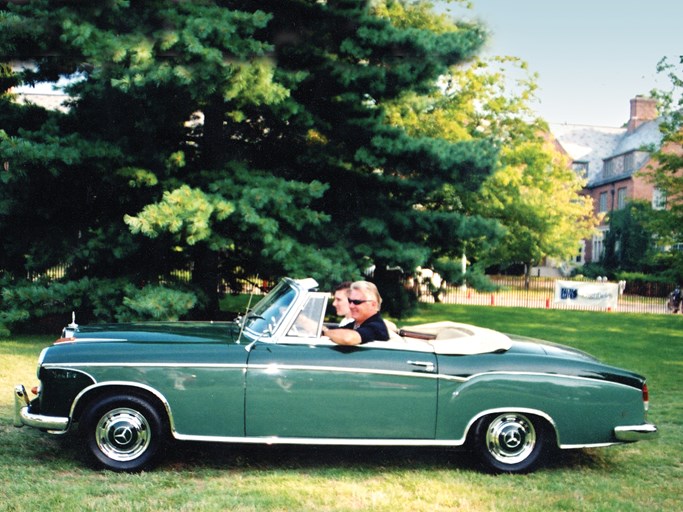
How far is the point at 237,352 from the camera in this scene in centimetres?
A: 554

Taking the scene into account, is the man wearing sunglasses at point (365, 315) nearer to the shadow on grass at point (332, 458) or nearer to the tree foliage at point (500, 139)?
the shadow on grass at point (332, 458)

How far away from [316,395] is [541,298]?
96.7 feet

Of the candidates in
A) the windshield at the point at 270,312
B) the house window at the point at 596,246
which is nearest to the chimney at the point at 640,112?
the house window at the point at 596,246

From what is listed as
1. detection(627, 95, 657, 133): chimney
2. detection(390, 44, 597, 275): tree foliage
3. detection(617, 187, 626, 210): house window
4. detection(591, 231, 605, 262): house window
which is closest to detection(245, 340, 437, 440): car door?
detection(390, 44, 597, 275): tree foliage

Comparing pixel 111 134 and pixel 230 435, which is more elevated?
pixel 111 134

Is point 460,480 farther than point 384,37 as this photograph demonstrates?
No

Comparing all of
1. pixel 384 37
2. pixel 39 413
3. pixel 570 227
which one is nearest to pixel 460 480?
pixel 39 413

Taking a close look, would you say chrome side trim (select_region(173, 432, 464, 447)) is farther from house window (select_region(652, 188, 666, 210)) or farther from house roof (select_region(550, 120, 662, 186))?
house roof (select_region(550, 120, 662, 186))

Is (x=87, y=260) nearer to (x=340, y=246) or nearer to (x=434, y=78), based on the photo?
(x=340, y=246)

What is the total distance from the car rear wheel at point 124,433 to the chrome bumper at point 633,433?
364 cm

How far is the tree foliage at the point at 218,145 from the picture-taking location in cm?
1251

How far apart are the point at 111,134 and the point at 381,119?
563 centimetres

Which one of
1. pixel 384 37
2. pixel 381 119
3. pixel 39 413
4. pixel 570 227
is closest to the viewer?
pixel 39 413

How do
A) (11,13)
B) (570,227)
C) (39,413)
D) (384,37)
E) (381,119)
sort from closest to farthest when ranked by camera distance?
(39,413)
(11,13)
(384,37)
(381,119)
(570,227)
